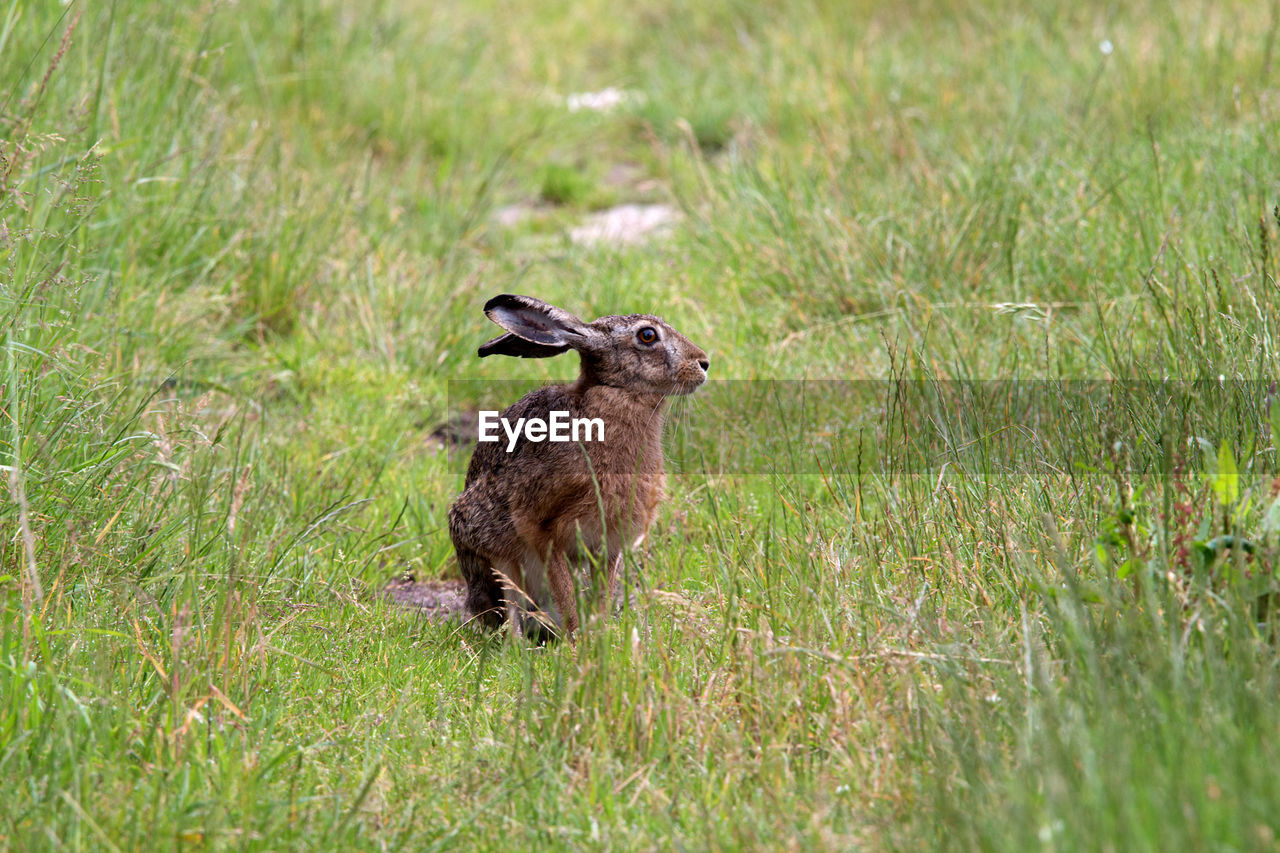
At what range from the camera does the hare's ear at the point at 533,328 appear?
455cm

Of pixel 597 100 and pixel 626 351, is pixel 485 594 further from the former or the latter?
pixel 597 100

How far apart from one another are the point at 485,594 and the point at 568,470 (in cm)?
56

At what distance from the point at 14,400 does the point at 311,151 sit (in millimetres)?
4594

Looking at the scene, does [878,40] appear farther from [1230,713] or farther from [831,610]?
[1230,713]

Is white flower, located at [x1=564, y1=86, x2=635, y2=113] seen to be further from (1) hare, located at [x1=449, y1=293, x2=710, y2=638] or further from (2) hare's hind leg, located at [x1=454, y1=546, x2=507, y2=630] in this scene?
(2) hare's hind leg, located at [x1=454, y1=546, x2=507, y2=630]

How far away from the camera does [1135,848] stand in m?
2.24

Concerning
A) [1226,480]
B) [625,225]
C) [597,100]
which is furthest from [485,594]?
[597,100]

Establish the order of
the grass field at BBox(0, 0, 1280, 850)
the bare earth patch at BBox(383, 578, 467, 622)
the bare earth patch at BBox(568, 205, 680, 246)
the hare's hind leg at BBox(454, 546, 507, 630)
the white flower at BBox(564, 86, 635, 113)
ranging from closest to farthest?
the grass field at BBox(0, 0, 1280, 850)
the hare's hind leg at BBox(454, 546, 507, 630)
the bare earth patch at BBox(383, 578, 467, 622)
the bare earth patch at BBox(568, 205, 680, 246)
the white flower at BBox(564, 86, 635, 113)

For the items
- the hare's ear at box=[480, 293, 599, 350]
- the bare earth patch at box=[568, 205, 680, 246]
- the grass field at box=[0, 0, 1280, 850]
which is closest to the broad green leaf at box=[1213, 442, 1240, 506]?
the grass field at box=[0, 0, 1280, 850]

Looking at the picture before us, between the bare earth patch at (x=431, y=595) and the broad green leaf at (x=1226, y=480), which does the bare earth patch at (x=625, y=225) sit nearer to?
the bare earth patch at (x=431, y=595)

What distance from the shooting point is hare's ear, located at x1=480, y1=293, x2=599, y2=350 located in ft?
14.9

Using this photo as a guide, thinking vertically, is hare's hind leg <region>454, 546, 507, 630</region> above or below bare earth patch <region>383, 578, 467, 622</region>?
above

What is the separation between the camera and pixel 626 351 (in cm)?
474

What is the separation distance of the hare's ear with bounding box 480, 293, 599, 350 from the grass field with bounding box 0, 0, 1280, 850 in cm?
78
